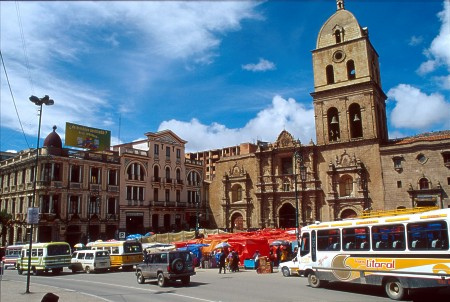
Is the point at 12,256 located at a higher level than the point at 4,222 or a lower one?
lower

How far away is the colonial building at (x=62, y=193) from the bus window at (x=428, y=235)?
37.3 meters

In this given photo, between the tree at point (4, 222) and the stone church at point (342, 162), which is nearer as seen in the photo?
the stone church at point (342, 162)

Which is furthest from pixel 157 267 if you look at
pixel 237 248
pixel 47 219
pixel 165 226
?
pixel 165 226

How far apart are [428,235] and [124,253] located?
68.9 ft

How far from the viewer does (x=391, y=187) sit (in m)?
40.0

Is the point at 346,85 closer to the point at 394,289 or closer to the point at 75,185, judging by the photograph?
the point at 394,289

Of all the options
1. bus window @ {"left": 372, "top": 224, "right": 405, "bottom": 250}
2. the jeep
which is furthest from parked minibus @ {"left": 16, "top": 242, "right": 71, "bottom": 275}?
bus window @ {"left": 372, "top": 224, "right": 405, "bottom": 250}

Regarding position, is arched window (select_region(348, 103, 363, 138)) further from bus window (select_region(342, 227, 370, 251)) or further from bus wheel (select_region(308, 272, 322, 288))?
bus window (select_region(342, 227, 370, 251))

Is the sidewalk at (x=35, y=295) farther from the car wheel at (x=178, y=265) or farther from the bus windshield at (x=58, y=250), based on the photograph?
the bus windshield at (x=58, y=250)

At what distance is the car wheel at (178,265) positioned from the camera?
1908 cm

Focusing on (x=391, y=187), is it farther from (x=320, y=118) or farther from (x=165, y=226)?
(x=165, y=226)

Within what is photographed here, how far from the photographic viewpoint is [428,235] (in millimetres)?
13922

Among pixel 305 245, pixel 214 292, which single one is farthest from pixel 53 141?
pixel 305 245

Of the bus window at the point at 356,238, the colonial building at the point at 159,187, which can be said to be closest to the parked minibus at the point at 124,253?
the bus window at the point at 356,238
